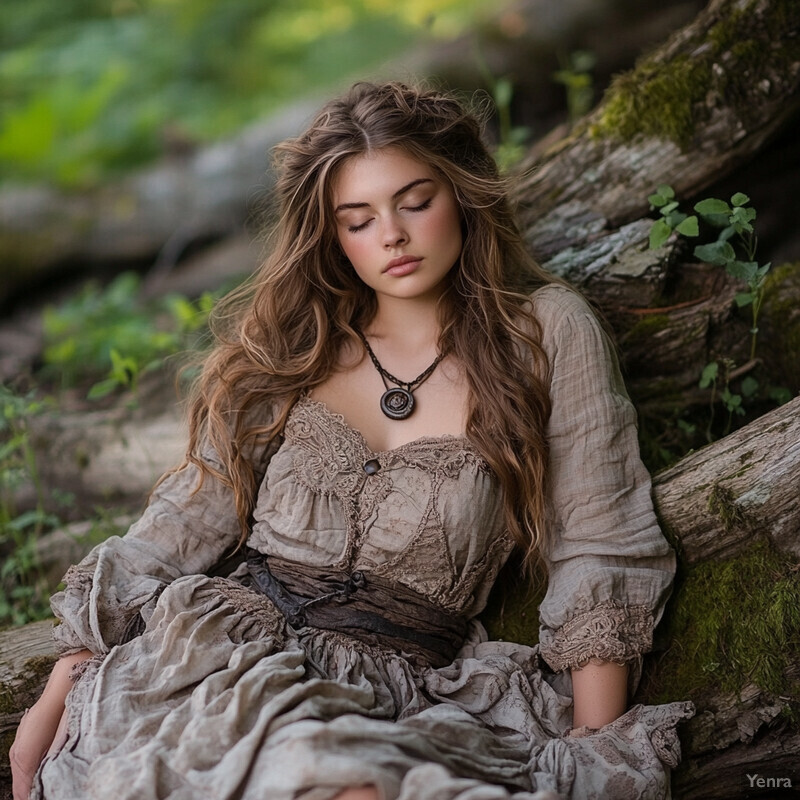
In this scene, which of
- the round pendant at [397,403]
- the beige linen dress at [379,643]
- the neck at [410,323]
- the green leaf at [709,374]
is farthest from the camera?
the green leaf at [709,374]

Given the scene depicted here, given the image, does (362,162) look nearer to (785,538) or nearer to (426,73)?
(785,538)

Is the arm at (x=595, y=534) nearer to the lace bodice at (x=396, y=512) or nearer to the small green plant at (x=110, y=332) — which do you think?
the lace bodice at (x=396, y=512)

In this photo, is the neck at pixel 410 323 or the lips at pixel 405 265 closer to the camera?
the lips at pixel 405 265

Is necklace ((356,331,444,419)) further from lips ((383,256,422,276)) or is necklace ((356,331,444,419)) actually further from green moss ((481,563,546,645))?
green moss ((481,563,546,645))

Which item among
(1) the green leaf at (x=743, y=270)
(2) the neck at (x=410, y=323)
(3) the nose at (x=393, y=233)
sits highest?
(3) the nose at (x=393, y=233)

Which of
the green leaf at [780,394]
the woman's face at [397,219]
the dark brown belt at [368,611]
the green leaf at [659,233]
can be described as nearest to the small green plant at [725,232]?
the green leaf at [659,233]

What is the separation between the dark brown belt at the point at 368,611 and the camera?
102 inches

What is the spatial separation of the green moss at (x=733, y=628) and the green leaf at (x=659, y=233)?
105 cm

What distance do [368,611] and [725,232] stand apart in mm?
1603

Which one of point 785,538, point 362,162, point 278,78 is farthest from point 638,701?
Result: point 278,78

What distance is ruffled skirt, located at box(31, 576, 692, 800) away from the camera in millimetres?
1972

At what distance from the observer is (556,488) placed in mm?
2586

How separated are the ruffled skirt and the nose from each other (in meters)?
1.02

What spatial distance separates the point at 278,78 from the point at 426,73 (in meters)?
3.87
